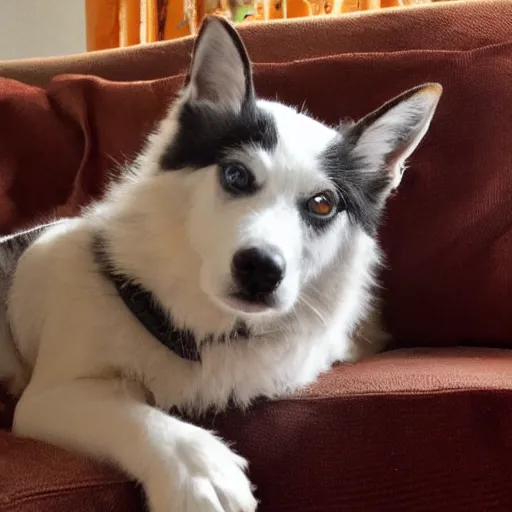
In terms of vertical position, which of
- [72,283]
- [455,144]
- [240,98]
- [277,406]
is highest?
[240,98]

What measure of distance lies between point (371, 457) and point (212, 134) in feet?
2.22

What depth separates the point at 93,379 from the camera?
4.24 feet

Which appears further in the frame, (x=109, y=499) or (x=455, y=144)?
(x=455, y=144)

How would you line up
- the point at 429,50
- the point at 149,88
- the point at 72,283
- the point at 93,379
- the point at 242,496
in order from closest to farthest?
1. the point at 242,496
2. the point at 93,379
3. the point at 72,283
4. the point at 429,50
5. the point at 149,88

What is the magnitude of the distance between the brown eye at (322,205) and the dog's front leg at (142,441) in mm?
462

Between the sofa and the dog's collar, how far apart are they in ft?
0.57

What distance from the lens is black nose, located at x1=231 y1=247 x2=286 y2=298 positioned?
1130 millimetres

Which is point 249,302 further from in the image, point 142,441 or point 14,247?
point 14,247

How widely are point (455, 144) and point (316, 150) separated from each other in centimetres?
53

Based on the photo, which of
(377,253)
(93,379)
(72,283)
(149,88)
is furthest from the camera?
(149,88)

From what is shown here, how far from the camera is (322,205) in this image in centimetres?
134

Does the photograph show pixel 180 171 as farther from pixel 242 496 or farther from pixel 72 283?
pixel 242 496

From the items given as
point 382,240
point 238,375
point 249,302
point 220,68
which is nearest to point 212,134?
point 220,68

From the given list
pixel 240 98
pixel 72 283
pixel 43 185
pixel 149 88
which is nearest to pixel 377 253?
pixel 240 98
